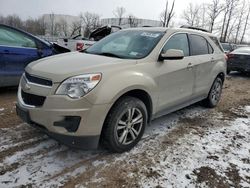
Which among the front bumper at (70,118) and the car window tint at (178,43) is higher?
the car window tint at (178,43)

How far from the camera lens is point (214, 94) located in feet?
18.7

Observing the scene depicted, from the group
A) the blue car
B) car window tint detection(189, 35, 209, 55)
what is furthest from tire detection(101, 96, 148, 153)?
the blue car

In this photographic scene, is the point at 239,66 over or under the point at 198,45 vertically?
under

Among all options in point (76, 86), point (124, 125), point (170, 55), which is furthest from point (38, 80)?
point (170, 55)

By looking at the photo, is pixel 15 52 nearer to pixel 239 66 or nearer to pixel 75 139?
pixel 75 139

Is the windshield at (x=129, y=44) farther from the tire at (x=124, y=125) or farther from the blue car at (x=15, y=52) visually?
the blue car at (x=15, y=52)

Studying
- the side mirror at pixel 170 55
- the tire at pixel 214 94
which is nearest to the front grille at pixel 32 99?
the side mirror at pixel 170 55

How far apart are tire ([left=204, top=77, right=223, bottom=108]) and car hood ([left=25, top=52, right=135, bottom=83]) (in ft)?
9.25

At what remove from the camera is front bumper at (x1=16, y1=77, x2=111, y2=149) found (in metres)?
2.86

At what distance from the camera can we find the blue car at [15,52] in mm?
5473

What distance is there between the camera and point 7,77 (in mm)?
5562

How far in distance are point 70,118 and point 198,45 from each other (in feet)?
10.2

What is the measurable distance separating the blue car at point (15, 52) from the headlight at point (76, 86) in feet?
10.3

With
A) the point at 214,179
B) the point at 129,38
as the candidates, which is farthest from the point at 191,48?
the point at 214,179
